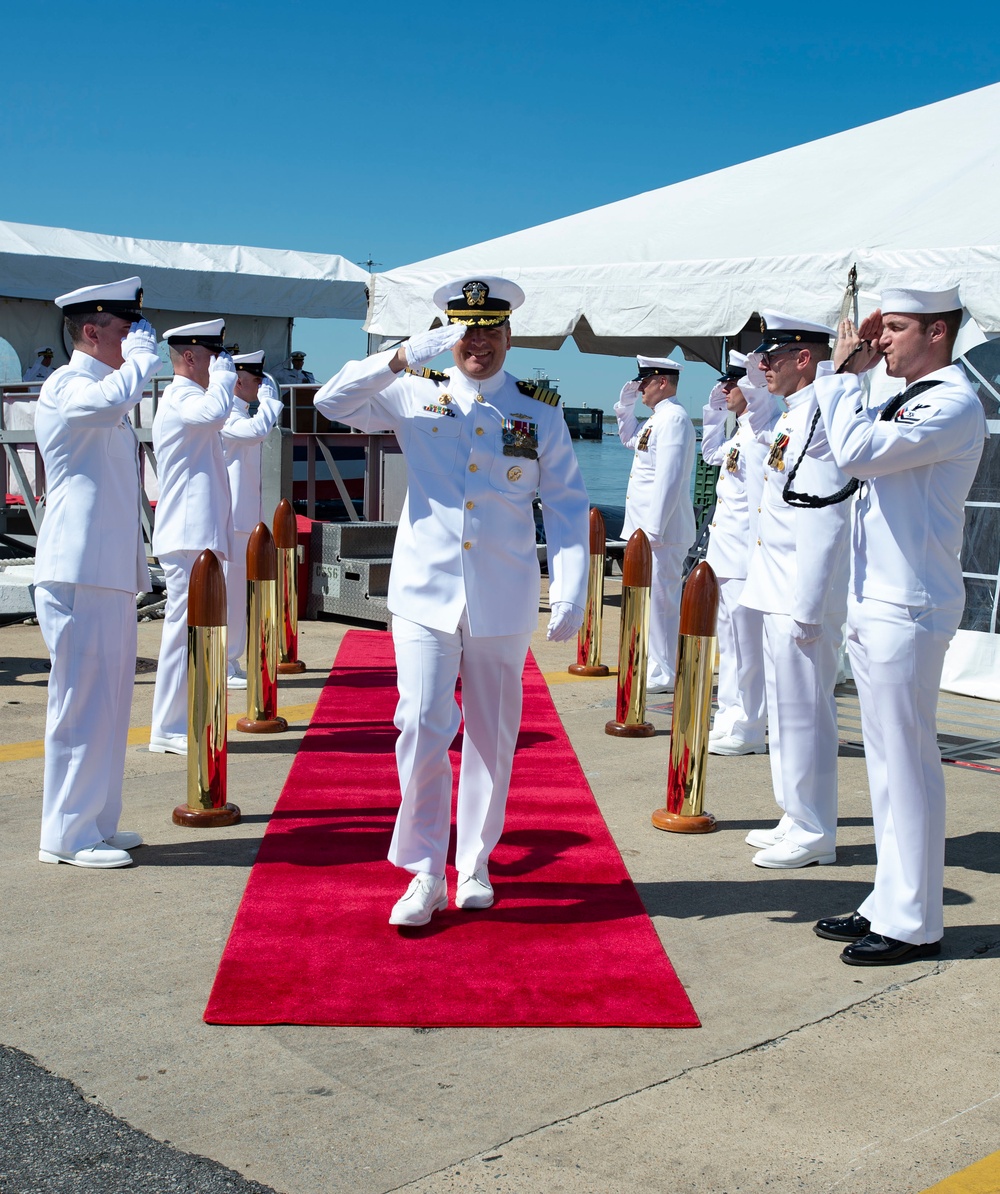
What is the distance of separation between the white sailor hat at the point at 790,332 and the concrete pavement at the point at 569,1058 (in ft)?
7.10

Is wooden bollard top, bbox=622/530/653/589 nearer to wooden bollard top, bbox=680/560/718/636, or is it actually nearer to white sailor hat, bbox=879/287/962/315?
wooden bollard top, bbox=680/560/718/636

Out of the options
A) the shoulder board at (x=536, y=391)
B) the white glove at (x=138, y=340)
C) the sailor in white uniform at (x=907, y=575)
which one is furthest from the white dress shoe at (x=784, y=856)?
the white glove at (x=138, y=340)

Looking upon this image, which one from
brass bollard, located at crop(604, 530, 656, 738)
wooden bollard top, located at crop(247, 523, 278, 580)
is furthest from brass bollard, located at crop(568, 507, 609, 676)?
wooden bollard top, located at crop(247, 523, 278, 580)

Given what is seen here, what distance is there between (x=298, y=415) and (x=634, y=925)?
1032 cm

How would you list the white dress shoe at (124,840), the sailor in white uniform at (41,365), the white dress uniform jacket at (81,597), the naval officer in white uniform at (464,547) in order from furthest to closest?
the sailor in white uniform at (41,365) → the white dress shoe at (124,840) → the white dress uniform jacket at (81,597) → the naval officer in white uniform at (464,547)

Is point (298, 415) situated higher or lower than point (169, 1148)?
higher

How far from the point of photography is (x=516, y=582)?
4211mm

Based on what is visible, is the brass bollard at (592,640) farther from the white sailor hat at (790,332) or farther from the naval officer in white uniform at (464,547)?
the naval officer in white uniform at (464,547)

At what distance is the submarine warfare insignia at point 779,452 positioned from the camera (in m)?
5.17

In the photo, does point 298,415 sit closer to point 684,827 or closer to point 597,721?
point 597,721

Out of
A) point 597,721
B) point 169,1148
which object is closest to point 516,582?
point 169,1148

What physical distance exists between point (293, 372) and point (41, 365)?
3796 millimetres

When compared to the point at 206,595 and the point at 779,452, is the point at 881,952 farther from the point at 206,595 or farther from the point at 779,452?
the point at 206,595

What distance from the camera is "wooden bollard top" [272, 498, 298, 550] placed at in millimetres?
8727
